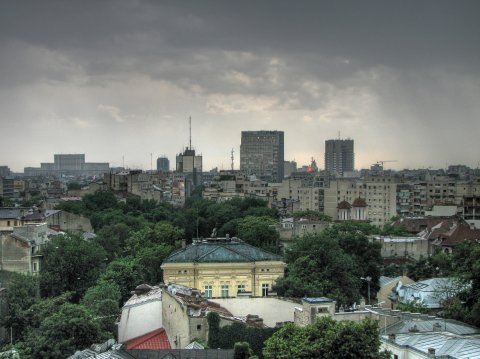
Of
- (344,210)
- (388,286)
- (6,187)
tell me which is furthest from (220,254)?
(6,187)

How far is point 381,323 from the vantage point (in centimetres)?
3253

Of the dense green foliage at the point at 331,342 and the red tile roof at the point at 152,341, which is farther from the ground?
the dense green foliage at the point at 331,342

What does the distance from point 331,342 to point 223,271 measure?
23.6 metres

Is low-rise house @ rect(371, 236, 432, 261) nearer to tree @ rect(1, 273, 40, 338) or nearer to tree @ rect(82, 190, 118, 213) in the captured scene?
tree @ rect(1, 273, 40, 338)

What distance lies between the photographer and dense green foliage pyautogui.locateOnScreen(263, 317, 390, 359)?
2523 cm

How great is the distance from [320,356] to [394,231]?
57403mm

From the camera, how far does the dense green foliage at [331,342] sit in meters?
25.2

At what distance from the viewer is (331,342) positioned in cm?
2542

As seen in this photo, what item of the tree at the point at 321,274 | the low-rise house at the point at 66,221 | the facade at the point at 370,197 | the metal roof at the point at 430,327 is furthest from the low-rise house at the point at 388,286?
the facade at the point at 370,197

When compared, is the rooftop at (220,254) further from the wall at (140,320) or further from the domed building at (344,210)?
the domed building at (344,210)

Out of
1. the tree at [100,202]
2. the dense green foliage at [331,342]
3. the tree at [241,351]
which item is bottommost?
the tree at [241,351]

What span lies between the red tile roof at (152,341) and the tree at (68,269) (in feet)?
54.3

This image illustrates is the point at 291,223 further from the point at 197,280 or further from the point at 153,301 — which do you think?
the point at 153,301

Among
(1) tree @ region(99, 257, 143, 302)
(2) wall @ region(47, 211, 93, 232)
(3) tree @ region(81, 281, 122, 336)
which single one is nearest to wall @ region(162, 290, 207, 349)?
(3) tree @ region(81, 281, 122, 336)
